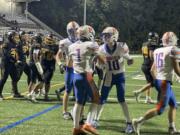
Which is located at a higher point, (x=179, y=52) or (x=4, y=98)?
(x=179, y=52)

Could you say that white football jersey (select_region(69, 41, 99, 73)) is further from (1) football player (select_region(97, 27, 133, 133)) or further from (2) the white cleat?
(2) the white cleat

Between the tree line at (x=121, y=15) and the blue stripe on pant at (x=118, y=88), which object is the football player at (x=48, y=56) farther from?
the tree line at (x=121, y=15)

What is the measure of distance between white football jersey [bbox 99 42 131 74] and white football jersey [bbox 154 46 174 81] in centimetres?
79

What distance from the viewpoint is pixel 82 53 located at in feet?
27.0

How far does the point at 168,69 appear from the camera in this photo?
8.39 meters

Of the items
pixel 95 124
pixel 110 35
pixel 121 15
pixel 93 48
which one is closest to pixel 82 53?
pixel 93 48

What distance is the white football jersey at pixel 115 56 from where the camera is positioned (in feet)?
29.5

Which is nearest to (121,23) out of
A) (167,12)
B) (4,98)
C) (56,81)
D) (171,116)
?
(167,12)

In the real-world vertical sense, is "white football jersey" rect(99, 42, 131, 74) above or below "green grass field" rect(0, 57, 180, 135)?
above

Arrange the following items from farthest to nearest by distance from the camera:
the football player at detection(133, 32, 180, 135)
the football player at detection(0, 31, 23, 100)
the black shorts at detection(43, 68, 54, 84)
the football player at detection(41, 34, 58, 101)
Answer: the football player at detection(0, 31, 23, 100), the black shorts at detection(43, 68, 54, 84), the football player at detection(41, 34, 58, 101), the football player at detection(133, 32, 180, 135)

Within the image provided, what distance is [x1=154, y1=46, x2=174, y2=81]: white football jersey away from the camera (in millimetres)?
8320

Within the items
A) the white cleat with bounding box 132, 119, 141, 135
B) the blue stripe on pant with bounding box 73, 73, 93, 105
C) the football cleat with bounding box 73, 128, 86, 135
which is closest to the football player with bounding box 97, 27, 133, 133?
the white cleat with bounding box 132, 119, 141, 135

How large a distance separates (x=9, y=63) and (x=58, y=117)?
340 cm

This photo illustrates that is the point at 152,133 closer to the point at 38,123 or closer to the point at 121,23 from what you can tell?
the point at 38,123
